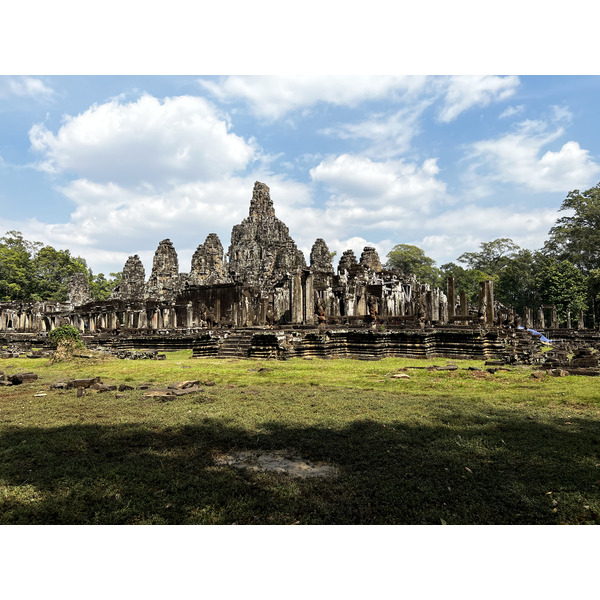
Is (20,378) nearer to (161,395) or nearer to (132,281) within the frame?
(161,395)

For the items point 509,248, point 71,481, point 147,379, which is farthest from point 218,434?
point 509,248

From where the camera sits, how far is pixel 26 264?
5525 cm

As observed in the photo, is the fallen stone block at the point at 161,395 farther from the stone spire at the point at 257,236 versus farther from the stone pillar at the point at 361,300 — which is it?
the stone spire at the point at 257,236

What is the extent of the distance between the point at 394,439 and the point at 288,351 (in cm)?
1114

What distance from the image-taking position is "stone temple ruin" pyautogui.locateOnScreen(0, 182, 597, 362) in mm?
15945

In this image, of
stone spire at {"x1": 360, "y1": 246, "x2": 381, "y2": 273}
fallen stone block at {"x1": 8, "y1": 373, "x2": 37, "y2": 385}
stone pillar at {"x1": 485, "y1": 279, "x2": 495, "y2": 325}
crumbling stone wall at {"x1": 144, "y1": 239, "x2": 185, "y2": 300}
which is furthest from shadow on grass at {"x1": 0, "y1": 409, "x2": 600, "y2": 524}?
crumbling stone wall at {"x1": 144, "y1": 239, "x2": 185, "y2": 300}

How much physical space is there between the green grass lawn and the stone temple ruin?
8.20m

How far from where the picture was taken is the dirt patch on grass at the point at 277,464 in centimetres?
355

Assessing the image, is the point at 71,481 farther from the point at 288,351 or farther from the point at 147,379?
the point at 288,351

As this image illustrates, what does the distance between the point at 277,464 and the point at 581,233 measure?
51695mm

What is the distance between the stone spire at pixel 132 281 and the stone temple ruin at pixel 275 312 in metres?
0.13

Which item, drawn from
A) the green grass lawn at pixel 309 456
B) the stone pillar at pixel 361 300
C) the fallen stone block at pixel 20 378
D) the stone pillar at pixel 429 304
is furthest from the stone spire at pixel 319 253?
the green grass lawn at pixel 309 456

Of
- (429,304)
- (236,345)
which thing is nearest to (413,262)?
(429,304)

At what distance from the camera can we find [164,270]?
46750mm
